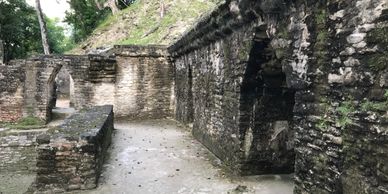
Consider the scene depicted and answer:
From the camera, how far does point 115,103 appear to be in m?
14.0

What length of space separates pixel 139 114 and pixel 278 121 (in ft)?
27.4

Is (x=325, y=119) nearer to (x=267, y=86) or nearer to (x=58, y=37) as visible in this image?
(x=267, y=86)

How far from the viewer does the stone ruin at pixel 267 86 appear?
3197 mm

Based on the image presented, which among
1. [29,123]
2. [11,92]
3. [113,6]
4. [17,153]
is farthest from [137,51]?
[113,6]

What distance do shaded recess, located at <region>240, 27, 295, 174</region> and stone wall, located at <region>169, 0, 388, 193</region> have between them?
17 mm

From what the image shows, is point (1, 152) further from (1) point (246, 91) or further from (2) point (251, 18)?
(2) point (251, 18)

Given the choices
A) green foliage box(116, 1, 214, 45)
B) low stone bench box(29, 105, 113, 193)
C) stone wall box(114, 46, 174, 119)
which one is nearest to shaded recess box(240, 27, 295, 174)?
low stone bench box(29, 105, 113, 193)

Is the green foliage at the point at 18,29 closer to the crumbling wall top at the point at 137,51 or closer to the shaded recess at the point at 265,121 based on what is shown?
the crumbling wall top at the point at 137,51

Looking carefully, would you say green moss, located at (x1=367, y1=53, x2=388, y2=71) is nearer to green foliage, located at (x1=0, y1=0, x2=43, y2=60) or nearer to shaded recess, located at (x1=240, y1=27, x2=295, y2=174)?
shaded recess, located at (x1=240, y1=27, x2=295, y2=174)

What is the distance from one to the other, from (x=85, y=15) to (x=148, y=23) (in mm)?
8560

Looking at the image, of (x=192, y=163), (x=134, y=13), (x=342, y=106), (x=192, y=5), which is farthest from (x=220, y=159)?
(x=134, y=13)

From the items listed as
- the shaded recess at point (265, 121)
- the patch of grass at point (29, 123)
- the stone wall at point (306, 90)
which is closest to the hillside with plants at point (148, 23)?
the patch of grass at point (29, 123)

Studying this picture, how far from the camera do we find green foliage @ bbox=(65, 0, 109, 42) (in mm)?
27406

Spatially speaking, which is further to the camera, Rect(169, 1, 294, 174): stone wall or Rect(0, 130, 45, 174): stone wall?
Rect(0, 130, 45, 174): stone wall
